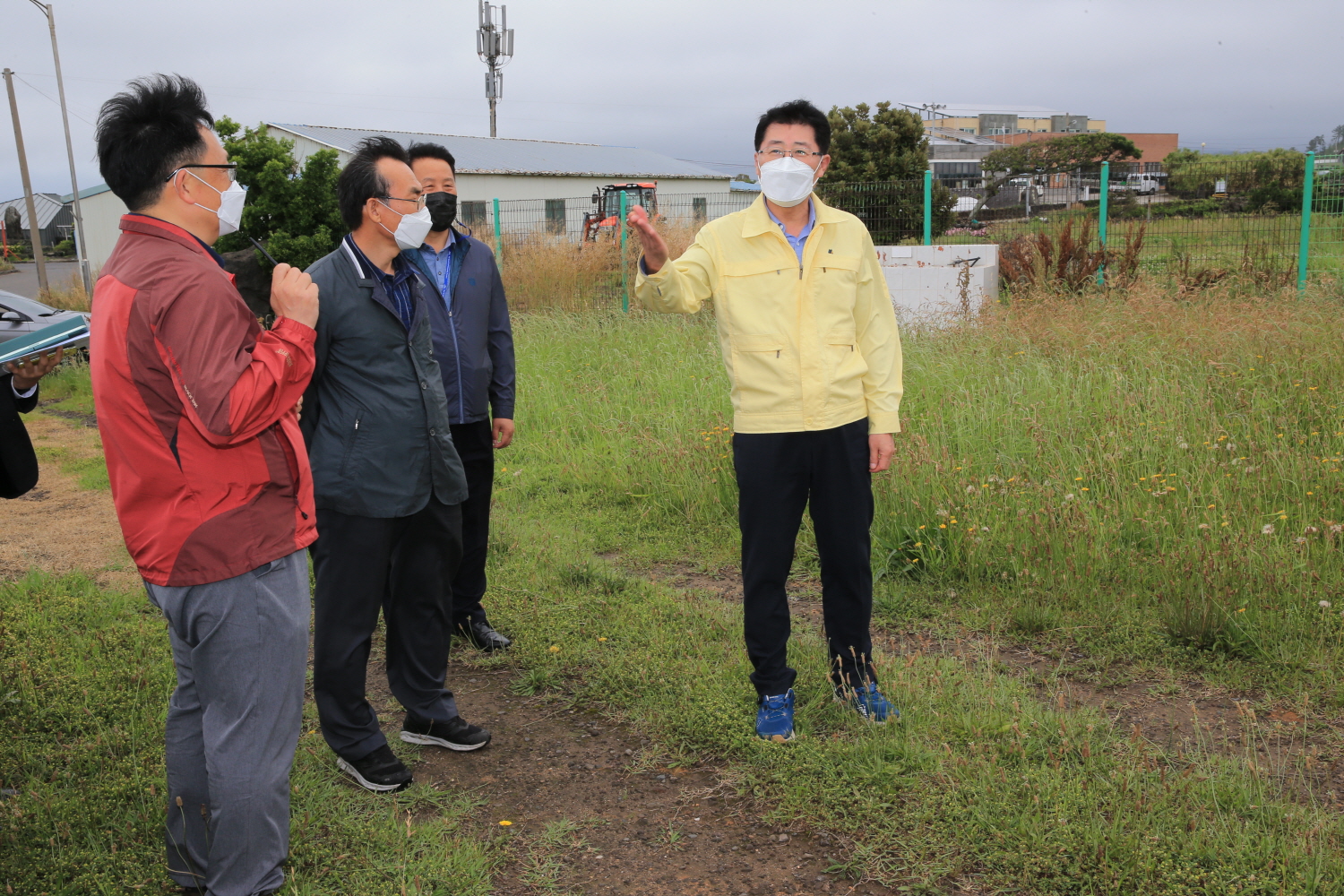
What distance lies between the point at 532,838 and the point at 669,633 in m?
1.41

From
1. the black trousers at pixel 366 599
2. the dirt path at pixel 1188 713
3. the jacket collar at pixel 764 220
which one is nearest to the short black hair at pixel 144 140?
the black trousers at pixel 366 599

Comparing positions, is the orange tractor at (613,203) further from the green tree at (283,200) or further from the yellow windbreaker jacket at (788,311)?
the yellow windbreaker jacket at (788,311)

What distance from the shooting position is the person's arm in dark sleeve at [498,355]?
174 inches

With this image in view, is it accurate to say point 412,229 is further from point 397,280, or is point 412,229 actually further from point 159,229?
point 159,229

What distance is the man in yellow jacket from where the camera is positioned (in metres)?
3.16

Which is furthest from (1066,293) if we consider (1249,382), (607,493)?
(607,493)

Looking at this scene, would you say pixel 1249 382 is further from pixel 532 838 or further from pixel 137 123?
pixel 137 123

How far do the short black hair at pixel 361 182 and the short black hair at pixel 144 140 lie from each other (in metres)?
0.79

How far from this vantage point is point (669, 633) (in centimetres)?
421

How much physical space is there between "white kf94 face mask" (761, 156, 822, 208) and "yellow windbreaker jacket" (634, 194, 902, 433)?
0.09 m

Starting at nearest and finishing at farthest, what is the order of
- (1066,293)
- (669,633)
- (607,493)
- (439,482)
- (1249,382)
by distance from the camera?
1. (439,482)
2. (669,633)
3. (1249,382)
4. (607,493)
5. (1066,293)

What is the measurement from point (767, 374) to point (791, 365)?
0.08 meters

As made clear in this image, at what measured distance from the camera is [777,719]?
3.30 meters

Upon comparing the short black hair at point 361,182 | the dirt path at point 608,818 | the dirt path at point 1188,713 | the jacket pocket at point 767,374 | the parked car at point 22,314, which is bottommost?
the dirt path at point 608,818
